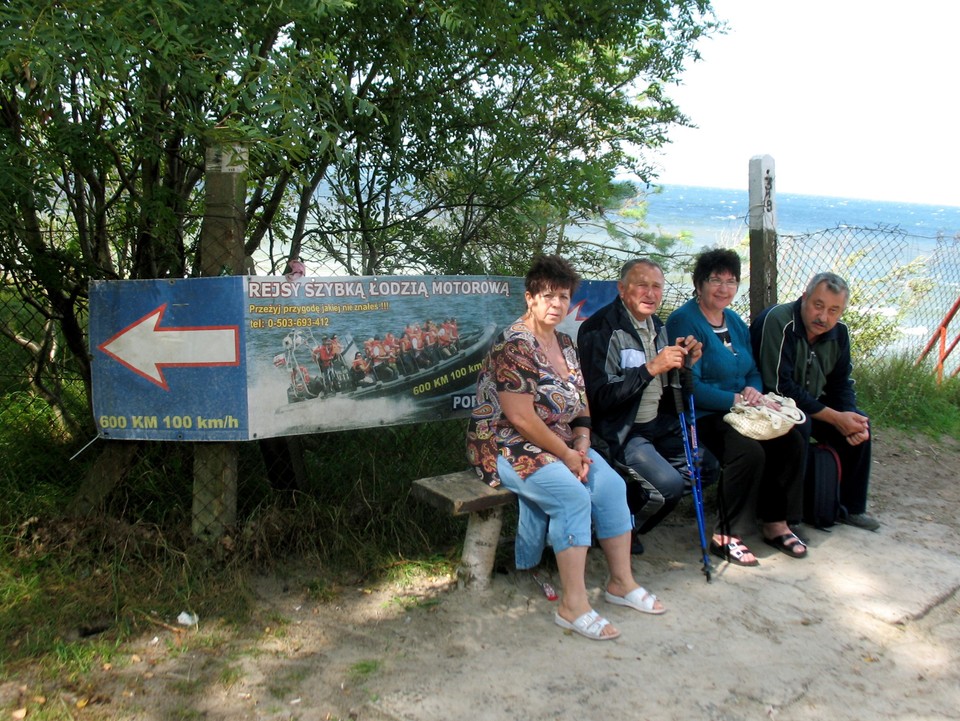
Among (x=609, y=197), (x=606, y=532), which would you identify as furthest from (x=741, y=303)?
(x=606, y=532)

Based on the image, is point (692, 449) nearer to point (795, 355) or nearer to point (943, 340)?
point (795, 355)

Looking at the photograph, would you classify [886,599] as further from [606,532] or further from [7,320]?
[7,320]

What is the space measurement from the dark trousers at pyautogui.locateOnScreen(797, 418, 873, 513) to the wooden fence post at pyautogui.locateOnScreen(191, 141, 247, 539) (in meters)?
3.07

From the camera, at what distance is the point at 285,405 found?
355 centimetres

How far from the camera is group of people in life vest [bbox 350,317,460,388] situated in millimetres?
3787

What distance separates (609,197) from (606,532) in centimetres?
242

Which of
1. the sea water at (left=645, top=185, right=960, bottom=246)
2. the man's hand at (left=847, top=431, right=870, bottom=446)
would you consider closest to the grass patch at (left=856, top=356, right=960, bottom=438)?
the sea water at (left=645, top=185, right=960, bottom=246)

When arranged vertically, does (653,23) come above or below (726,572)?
above

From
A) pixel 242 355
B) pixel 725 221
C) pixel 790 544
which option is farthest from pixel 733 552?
pixel 725 221

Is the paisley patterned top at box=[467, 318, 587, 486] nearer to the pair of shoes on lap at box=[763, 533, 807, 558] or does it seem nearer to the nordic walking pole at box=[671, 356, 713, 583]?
the nordic walking pole at box=[671, 356, 713, 583]

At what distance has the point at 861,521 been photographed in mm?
4613

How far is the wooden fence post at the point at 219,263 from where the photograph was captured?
352cm

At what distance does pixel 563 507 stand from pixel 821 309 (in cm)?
197

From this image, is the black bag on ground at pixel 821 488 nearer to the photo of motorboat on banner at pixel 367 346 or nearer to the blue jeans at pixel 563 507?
the blue jeans at pixel 563 507
